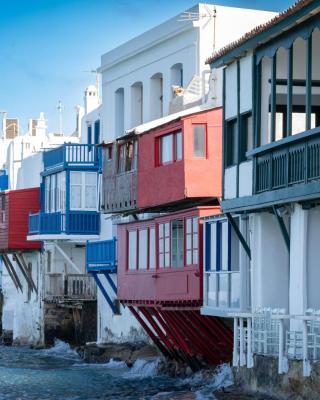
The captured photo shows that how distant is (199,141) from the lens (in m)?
35.0

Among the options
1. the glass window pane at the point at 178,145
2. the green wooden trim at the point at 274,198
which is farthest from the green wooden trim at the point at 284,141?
the glass window pane at the point at 178,145

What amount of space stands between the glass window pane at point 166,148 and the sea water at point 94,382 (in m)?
6.03

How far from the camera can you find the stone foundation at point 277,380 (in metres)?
23.7

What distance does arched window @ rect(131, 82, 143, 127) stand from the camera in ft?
153

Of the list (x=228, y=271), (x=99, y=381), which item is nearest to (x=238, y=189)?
(x=228, y=271)

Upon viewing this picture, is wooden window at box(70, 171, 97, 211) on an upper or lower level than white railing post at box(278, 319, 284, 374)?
upper

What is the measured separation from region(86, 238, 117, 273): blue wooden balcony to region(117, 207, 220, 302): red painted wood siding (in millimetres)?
4219

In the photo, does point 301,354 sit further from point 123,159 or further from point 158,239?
point 123,159

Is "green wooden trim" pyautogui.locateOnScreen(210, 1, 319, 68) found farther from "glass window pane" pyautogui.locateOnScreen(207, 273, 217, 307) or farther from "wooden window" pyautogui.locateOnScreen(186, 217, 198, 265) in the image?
"glass window pane" pyautogui.locateOnScreen(207, 273, 217, 307)

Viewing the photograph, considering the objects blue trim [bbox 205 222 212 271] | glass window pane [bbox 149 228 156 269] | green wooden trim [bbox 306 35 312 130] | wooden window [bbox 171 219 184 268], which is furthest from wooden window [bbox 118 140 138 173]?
green wooden trim [bbox 306 35 312 130]

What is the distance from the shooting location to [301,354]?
24906 millimetres

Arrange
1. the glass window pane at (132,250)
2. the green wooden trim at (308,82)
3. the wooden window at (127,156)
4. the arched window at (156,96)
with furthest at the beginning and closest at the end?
the arched window at (156,96)
the wooden window at (127,156)
the glass window pane at (132,250)
the green wooden trim at (308,82)

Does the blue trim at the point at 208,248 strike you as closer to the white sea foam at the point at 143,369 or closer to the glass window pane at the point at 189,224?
the glass window pane at the point at 189,224

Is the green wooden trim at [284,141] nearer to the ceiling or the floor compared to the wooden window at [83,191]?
nearer to the floor
